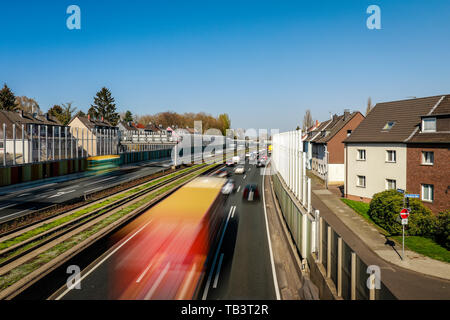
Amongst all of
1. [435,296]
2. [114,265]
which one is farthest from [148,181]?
[435,296]

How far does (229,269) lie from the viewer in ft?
44.2

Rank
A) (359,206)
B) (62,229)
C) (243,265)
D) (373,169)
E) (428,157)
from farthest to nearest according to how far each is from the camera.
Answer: (373,169)
(359,206)
(428,157)
(62,229)
(243,265)

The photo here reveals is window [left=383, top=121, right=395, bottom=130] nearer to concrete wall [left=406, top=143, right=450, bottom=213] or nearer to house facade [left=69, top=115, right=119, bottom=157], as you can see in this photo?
concrete wall [left=406, top=143, right=450, bottom=213]

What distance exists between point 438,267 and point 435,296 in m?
3.87

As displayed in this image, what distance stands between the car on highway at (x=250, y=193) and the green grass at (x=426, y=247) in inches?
539

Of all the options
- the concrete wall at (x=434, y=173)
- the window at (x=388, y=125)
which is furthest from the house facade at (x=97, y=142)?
the concrete wall at (x=434, y=173)

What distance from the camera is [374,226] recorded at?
2355 centimetres

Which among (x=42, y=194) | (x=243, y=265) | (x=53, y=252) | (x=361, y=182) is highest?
(x=361, y=182)

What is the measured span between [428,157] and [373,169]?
6351 mm

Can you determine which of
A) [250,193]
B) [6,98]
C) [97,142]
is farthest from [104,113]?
[250,193]

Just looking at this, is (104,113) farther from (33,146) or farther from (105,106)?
(33,146)

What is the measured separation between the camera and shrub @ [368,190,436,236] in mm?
21391

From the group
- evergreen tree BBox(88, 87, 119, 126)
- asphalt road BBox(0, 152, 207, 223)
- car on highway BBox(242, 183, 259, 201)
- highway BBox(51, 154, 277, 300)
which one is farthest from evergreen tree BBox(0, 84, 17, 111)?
highway BBox(51, 154, 277, 300)

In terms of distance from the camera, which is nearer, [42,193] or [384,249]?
[384,249]
